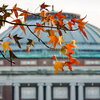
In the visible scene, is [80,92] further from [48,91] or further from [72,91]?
[48,91]

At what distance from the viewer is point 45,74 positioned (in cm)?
8031

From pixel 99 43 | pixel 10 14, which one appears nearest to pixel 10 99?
pixel 99 43

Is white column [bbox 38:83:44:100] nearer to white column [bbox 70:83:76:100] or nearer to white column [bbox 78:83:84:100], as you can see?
white column [bbox 70:83:76:100]

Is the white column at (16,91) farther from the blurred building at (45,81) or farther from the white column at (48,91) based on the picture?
the white column at (48,91)

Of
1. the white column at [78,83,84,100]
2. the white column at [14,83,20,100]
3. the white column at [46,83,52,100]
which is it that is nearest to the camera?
the white column at [14,83,20,100]

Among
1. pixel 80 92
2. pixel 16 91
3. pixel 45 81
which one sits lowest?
pixel 80 92

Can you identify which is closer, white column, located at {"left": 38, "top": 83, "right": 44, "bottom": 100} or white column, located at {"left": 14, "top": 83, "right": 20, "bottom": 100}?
white column, located at {"left": 14, "top": 83, "right": 20, "bottom": 100}

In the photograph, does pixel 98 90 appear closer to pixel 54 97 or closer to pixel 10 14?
pixel 54 97

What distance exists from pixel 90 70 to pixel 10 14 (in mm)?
73537

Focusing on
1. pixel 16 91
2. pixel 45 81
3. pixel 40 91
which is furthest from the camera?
pixel 45 81

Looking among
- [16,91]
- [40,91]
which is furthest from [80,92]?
[16,91]

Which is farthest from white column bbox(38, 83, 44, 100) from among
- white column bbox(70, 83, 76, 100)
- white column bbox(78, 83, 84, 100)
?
white column bbox(78, 83, 84, 100)

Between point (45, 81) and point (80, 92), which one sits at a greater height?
point (45, 81)

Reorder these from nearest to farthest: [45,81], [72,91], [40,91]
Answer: [72,91] < [40,91] < [45,81]
